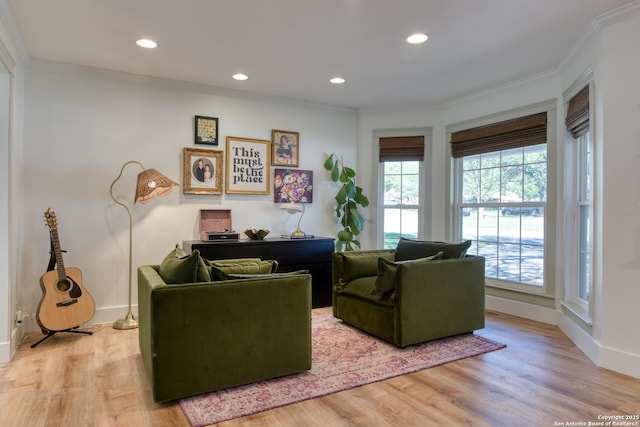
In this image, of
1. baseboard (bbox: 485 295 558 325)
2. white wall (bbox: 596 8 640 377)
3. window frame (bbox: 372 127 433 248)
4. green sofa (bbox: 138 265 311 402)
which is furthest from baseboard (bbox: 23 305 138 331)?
white wall (bbox: 596 8 640 377)

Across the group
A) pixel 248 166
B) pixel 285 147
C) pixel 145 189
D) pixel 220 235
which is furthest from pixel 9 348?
pixel 285 147

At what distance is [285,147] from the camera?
4.90 m

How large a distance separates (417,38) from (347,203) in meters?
2.33

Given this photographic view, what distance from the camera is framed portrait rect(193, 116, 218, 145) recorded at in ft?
14.3

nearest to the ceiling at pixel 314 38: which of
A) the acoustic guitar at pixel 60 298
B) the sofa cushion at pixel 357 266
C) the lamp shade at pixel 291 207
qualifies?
the lamp shade at pixel 291 207

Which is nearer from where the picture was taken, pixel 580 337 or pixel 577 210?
pixel 580 337

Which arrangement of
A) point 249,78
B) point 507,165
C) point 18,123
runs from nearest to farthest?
1. point 18,123
2. point 249,78
3. point 507,165

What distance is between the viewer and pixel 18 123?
338cm

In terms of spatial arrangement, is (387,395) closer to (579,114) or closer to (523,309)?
(523,309)

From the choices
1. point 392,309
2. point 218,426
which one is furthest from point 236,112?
point 218,426

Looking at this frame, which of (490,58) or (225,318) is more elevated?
(490,58)

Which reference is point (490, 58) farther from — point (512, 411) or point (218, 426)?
point (218, 426)

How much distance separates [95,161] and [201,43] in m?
1.63

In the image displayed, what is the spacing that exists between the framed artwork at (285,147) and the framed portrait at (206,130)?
2.31 ft
